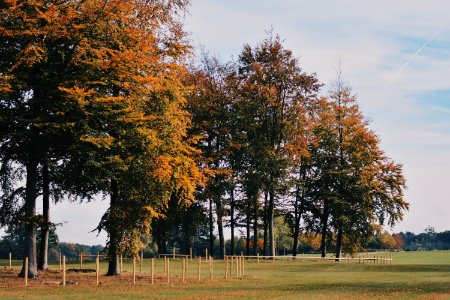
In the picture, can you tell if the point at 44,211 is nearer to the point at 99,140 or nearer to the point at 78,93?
the point at 99,140

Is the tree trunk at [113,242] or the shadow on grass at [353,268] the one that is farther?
the shadow on grass at [353,268]

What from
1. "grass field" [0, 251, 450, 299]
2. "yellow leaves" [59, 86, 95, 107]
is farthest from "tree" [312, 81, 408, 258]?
"yellow leaves" [59, 86, 95, 107]

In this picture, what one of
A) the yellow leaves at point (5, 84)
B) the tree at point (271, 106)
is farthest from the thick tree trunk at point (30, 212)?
the tree at point (271, 106)

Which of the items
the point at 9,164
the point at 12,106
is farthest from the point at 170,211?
the point at 12,106

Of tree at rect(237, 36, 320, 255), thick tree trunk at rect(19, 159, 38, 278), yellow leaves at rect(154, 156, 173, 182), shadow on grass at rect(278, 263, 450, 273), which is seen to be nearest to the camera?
thick tree trunk at rect(19, 159, 38, 278)

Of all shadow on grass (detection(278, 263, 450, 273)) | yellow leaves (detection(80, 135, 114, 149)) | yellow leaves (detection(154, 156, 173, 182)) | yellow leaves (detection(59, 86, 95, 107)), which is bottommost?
shadow on grass (detection(278, 263, 450, 273))

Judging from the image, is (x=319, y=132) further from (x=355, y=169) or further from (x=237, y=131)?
(x=237, y=131)

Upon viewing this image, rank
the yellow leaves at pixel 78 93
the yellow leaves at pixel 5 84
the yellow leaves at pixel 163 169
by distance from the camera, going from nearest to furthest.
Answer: the yellow leaves at pixel 5 84 → the yellow leaves at pixel 78 93 → the yellow leaves at pixel 163 169

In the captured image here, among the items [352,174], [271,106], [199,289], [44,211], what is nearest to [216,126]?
[271,106]

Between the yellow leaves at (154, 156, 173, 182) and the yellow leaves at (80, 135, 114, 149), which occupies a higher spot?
the yellow leaves at (80, 135, 114, 149)

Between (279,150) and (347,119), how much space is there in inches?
454

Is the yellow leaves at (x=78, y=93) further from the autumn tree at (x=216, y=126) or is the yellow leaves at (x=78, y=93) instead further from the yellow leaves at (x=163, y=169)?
the autumn tree at (x=216, y=126)

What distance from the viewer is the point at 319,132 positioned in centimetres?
7081

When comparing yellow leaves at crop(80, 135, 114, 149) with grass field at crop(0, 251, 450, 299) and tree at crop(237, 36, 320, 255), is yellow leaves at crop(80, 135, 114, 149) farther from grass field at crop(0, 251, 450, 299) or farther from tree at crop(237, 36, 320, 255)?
tree at crop(237, 36, 320, 255)
